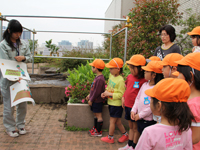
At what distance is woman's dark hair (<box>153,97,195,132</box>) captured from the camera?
1293 millimetres

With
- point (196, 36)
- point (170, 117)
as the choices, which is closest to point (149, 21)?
point (196, 36)

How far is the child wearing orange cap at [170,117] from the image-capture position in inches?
49.5

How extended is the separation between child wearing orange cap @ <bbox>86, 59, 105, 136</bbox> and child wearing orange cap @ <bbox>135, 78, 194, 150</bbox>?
6.28 ft

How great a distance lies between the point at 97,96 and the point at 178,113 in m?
2.12

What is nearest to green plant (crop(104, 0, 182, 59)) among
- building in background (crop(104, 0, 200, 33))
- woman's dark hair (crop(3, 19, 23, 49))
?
building in background (crop(104, 0, 200, 33))

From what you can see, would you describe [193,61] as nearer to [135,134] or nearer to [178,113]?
[178,113]

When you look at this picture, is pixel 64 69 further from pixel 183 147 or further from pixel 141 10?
pixel 183 147

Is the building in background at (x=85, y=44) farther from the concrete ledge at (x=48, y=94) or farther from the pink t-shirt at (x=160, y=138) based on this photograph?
the pink t-shirt at (x=160, y=138)

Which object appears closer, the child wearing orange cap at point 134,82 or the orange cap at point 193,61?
the orange cap at point 193,61

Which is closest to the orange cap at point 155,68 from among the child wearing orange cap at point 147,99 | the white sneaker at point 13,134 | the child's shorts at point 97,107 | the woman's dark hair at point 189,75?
the child wearing orange cap at point 147,99

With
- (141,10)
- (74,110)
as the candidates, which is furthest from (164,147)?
(141,10)

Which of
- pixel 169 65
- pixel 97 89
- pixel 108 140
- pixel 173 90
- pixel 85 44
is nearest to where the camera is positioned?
pixel 173 90

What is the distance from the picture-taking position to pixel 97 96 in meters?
3.32

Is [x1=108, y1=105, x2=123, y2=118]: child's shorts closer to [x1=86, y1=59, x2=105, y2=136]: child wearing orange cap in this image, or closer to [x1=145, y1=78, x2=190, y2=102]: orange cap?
[x1=86, y1=59, x2=105, y2=136]: child wearing orange cap
